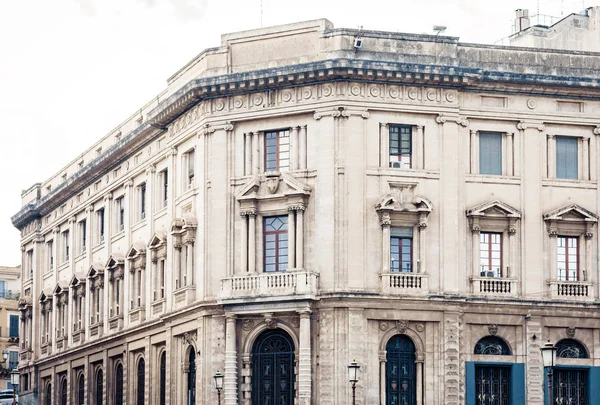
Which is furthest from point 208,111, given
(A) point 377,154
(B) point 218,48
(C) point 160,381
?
(C) point 160,381

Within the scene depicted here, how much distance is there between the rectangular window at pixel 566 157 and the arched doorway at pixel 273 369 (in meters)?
14.4

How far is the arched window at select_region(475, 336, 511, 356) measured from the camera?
7194 cm

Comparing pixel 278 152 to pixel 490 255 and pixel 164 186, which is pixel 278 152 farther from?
pixel 164 186

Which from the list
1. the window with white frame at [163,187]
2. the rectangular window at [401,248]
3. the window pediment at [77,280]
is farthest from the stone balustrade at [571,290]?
the window pediment at [77,280]

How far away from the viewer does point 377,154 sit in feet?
235

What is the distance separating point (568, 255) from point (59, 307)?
37994 mm

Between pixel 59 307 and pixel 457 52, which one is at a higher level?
pixel 457 52

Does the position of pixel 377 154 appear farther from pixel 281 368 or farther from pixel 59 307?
pixel 59 307

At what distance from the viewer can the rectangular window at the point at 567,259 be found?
73.4m

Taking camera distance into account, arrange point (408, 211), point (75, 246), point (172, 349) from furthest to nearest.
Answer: point (75, 246) < point (172, 349) < point (408, 211)

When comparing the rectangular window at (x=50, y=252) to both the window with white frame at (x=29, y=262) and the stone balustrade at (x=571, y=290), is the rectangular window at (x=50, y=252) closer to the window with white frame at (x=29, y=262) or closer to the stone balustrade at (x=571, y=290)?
the window with white frame at (x=29, y=262)

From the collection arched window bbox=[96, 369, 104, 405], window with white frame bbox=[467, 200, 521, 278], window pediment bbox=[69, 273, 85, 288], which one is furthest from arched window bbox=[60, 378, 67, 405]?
window with white frame bbox=[467, 200, 521, 278]

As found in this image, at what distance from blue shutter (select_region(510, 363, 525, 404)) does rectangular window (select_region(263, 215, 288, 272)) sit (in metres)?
10.9

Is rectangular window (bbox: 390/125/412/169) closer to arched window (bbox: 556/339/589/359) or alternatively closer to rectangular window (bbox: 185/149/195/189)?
rectangular window (bbox: 185/149/195/189)
